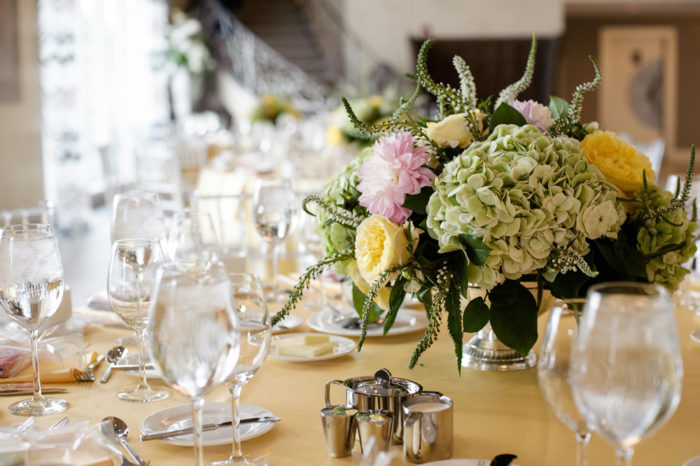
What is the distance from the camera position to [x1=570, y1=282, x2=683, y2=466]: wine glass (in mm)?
729

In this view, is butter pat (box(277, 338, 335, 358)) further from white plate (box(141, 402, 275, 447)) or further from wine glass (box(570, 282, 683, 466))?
wine glass (box(570, 282, 683, 466))

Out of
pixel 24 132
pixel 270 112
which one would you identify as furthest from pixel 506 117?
pixel 270 112

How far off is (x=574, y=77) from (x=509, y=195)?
16.2 m

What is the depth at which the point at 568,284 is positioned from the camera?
133cm

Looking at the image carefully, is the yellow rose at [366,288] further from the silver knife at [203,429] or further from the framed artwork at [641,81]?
the framed artwork at [641,81]

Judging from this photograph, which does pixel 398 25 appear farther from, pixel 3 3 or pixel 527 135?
pixel 527 135

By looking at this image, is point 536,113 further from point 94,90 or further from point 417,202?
point 94,90

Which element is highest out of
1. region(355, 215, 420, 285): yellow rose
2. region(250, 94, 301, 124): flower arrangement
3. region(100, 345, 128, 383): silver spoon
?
region(250, 94, 301, 124): flower arrangement

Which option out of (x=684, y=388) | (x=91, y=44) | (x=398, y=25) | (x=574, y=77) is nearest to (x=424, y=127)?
(x=684, y=388)

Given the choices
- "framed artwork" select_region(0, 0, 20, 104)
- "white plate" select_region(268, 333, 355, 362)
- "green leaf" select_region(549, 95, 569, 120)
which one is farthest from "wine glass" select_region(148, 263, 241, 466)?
"framed artwork" select_region(0, 0, 20, 104)

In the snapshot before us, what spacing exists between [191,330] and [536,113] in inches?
34.5

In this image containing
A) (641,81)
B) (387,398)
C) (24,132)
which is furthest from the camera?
(641,81)

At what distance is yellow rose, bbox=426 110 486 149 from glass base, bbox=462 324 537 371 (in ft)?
1.11

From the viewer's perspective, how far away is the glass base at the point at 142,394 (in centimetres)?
132
